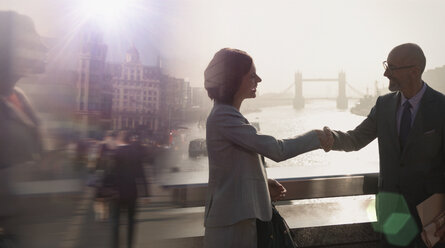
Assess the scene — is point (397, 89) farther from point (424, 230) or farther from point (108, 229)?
point (108, 229)

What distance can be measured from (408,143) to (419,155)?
3.3 inches

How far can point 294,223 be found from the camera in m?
2.76

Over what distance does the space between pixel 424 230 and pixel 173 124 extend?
2752 millimetres

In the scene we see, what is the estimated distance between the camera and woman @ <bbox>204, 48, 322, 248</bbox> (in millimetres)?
1482

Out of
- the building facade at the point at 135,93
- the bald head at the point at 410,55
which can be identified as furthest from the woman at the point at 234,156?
the building facade at the point at 135,93

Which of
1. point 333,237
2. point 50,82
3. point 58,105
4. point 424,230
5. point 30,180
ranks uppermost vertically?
point 50,82

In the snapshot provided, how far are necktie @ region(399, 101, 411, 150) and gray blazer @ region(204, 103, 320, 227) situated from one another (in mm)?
850

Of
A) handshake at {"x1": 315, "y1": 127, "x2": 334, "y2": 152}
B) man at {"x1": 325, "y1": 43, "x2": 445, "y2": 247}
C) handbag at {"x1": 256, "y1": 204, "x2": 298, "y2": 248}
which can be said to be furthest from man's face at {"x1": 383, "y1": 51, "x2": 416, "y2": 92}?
handbag at {"x1": 256, "y1": 204, "x2": 298, "y2": 248}

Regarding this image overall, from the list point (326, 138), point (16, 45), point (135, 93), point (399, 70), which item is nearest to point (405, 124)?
point (399, 70)

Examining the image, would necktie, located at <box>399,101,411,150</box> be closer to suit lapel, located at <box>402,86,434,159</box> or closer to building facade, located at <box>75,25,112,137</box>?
suit lapel, located at <box>402,86,434,159</box>

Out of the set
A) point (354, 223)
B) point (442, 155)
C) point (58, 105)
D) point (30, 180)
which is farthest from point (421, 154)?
point (58, 105)

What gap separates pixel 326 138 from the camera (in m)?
1.91

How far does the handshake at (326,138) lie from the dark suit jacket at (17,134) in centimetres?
139

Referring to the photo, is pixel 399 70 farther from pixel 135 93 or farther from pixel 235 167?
pixel 135 93
